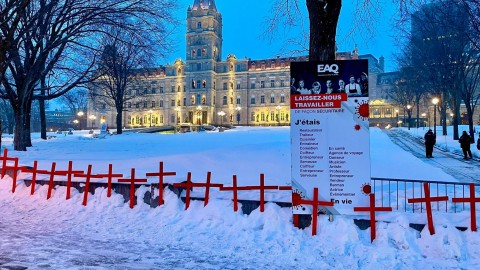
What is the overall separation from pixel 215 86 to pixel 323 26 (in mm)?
99856

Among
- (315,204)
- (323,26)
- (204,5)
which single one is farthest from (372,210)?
(204,5)

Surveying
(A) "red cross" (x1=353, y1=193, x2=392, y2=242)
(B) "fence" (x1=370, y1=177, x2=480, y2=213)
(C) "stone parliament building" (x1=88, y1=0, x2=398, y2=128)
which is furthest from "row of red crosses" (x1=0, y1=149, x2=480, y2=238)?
(C) "stone parliament building" (x1=88, y1=0, x2=398, y2=128)

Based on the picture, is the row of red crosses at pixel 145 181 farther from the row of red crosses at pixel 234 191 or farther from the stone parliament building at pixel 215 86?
the stone parliament building at pixel 215 86

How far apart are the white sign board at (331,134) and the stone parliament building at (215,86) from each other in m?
91.9

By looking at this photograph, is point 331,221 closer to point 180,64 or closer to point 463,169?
point 463,169

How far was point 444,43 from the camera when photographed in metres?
31.2

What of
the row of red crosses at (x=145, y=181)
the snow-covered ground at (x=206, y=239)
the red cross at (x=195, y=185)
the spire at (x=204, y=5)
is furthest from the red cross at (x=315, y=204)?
the spire at (x=204, y=5)

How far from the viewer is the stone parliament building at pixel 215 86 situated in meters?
102

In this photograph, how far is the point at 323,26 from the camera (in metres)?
8.48

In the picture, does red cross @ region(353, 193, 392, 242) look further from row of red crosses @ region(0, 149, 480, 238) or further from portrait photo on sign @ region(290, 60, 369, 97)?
portrait photo on sign @ region(290, 60, 369, 97)

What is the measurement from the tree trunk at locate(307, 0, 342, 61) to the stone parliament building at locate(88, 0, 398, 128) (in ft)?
297

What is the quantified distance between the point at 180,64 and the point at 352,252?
10712cm

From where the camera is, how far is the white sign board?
7.03 metres

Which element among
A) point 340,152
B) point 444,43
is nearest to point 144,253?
point 340,152
